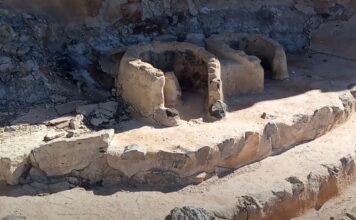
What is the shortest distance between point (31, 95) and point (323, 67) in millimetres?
4322

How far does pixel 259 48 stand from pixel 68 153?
378 centimetres

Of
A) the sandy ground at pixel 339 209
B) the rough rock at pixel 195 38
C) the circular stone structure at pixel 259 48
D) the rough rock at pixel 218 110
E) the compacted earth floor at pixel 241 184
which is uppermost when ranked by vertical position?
the circular stone structure at pixel 259 48

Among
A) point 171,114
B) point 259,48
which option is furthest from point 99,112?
point 259,48

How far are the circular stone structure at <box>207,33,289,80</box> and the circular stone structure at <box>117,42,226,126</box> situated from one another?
55cm

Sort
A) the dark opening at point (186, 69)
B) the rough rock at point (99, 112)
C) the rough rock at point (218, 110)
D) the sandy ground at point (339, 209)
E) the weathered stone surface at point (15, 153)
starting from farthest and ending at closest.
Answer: the dark opening at point (186, 69), the rough rock at point (218, 110), the rough rock at point (99, 112), the sandy ground at point (339, 209), the weathered stone surface at point (15, 153)

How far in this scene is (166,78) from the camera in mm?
7906

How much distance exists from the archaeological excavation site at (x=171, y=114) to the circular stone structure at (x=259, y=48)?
17 millimetres

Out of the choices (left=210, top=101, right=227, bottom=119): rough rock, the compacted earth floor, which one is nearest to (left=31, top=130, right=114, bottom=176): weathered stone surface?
the compacted earth floor

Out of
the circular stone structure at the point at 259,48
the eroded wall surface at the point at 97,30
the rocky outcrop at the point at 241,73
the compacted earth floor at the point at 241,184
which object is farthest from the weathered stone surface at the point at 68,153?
the circular stone structure at the point at 259,48

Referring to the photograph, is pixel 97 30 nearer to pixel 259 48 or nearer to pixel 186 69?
pixel 186 69

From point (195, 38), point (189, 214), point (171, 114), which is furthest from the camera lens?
point (195, 38)

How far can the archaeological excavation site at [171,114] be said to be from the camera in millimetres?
6605

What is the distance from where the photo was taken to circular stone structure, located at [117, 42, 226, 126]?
7.59 metres

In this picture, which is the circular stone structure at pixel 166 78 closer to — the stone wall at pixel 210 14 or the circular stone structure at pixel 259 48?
the circular stone structure at pixel 259 48
